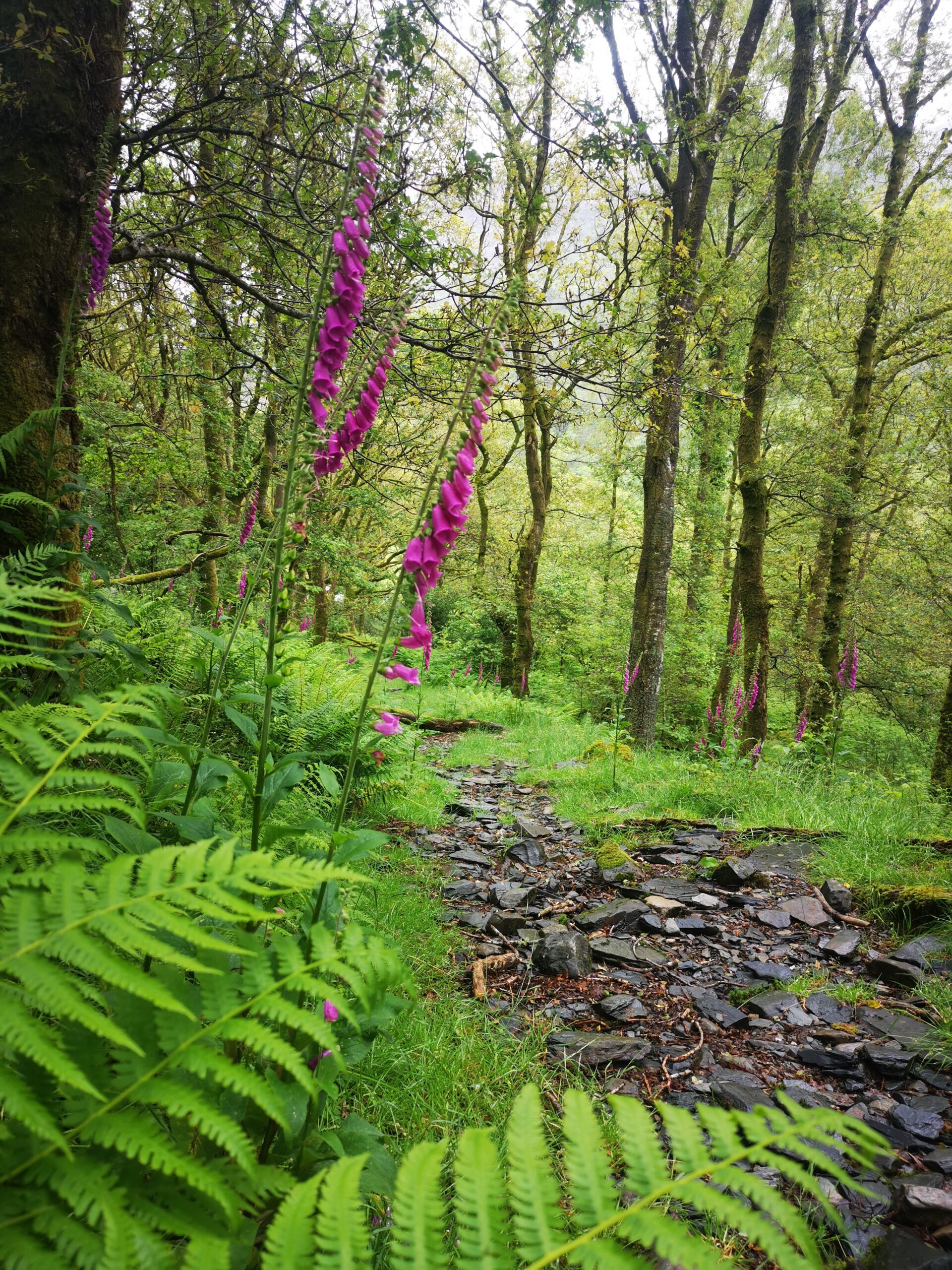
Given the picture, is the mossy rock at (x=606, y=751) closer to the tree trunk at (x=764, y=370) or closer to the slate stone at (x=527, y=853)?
the tree trunk at (x=764, y=370)

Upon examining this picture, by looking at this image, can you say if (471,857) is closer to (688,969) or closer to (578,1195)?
(688,969)

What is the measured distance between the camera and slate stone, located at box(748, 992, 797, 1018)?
2998 mm

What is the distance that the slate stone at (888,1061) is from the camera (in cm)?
252

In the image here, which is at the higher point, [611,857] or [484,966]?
[611,857]

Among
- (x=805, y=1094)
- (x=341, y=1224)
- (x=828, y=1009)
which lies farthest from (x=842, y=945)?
(x=341, y=1224)

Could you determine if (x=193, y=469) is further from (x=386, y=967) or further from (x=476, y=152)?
(x=386, y=967)

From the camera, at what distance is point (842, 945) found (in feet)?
11.5

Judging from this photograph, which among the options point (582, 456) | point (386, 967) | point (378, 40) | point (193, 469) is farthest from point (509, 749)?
point (582, 456)

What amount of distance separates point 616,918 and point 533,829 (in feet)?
6.07

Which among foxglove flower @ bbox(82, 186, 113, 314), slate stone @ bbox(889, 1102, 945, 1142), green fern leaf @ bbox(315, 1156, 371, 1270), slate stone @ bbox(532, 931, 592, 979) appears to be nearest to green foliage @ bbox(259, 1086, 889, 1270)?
green fern leaf @ bbox(315, 1156, 371, 1270)

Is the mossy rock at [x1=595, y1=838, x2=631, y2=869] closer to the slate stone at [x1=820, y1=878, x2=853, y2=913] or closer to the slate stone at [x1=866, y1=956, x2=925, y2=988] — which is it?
the slate stone at [x1=820, y1=878, x2=853, y2=913]

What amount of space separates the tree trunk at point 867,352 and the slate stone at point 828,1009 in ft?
28.7

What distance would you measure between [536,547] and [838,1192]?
14000 mm

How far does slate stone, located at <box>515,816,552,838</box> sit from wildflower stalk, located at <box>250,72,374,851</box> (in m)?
4.05
